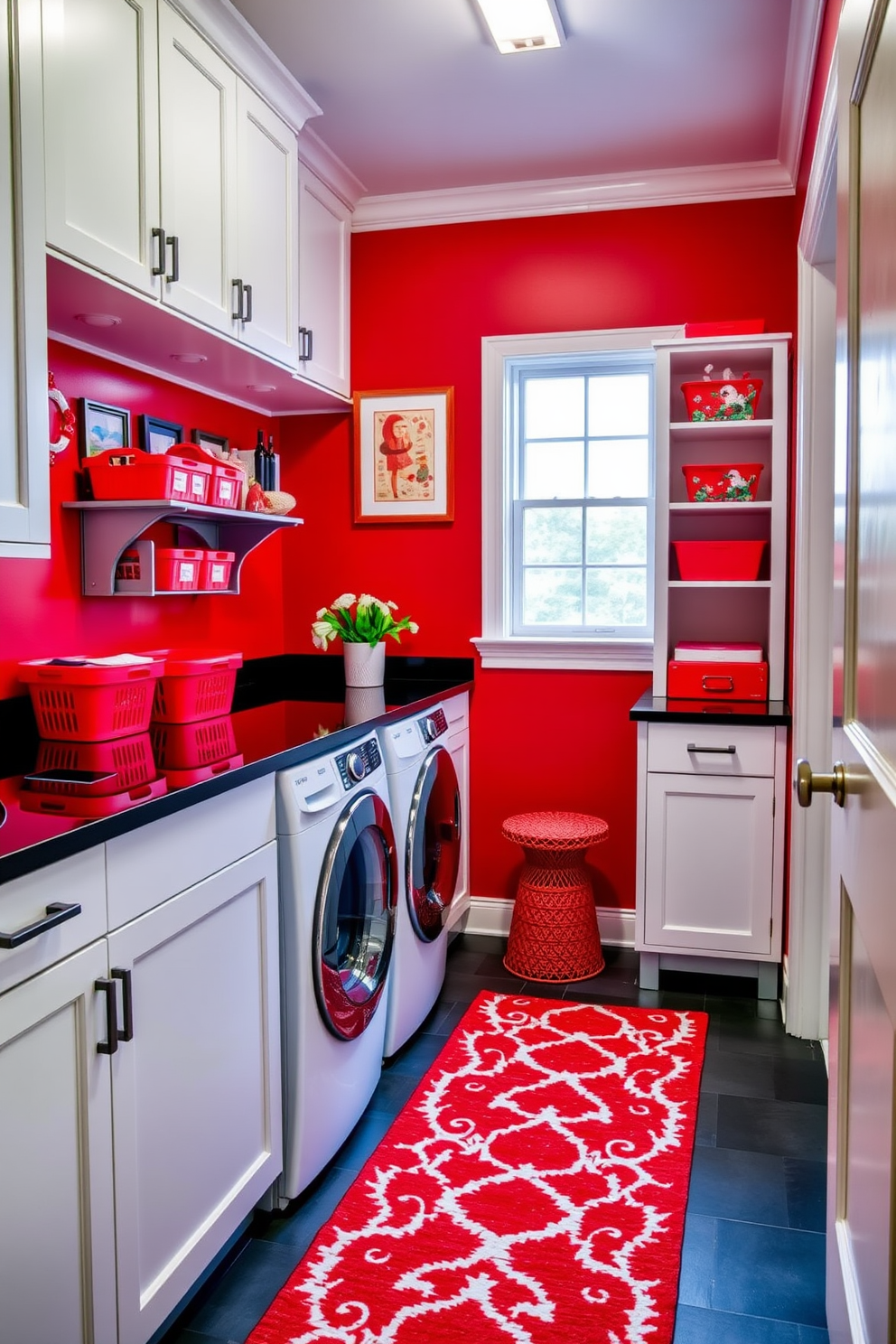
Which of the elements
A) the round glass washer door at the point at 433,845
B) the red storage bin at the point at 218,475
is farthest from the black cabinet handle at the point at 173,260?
the round glass washer door at the point at 433,845

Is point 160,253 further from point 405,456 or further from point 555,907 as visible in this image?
point 555,907

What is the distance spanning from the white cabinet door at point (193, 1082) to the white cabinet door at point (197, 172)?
1.36 meters

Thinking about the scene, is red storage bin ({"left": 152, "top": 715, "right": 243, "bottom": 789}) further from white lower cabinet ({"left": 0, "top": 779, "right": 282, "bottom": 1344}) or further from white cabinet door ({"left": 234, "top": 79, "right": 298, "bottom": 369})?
white cabinet door ({"left": 234, "top": 79, "right": 298, "bottom": 369})

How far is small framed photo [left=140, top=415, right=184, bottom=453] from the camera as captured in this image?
285 cm

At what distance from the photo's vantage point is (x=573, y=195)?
11.4ft

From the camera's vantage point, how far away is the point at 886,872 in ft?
3.08

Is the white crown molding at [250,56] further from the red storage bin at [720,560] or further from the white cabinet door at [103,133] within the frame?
the red storage bin at [720,560]

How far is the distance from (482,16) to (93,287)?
1.21m

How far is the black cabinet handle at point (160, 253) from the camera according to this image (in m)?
2.22

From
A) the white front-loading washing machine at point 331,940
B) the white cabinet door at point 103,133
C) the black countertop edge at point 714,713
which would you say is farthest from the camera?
the black countertop edge at point 714,713

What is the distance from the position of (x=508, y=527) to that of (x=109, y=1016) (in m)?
2.56

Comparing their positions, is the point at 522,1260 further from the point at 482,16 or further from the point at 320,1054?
the point at 482,16

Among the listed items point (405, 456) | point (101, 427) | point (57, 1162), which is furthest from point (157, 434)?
point (57, 1162)

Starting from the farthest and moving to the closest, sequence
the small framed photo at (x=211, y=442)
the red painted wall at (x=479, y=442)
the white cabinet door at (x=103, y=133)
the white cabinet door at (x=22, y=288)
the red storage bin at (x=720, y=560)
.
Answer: the red painted wall at (x=479, y=442), the red storage bin at (x=720, y=560), the small framed photo at (x=211, y=442), the white cabinet door at (x=103, y=133), the white cabinet door at (x=22, y=288)
